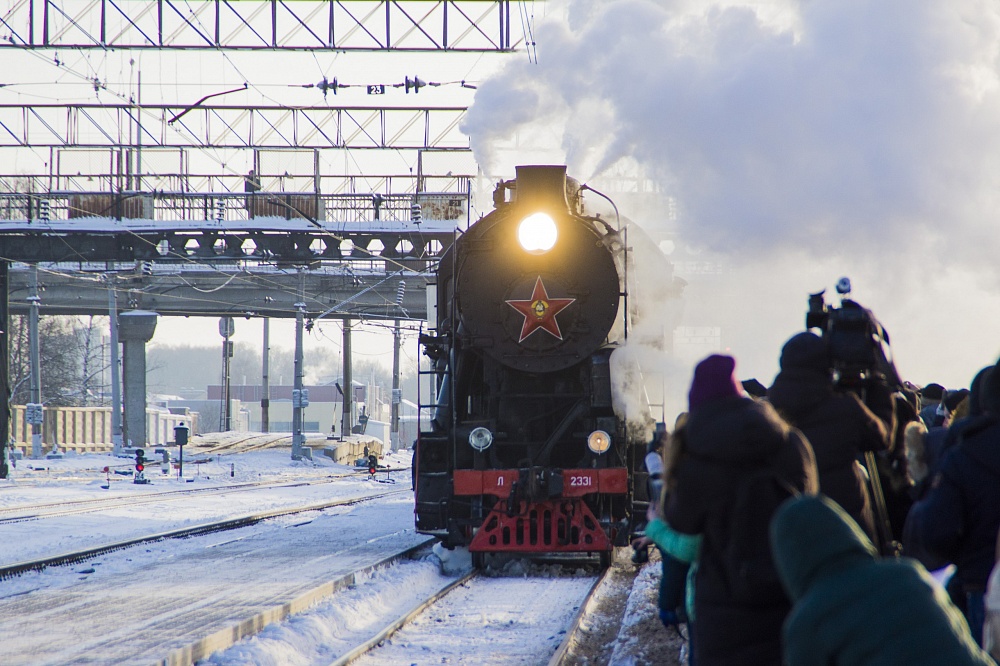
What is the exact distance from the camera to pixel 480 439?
1043cm

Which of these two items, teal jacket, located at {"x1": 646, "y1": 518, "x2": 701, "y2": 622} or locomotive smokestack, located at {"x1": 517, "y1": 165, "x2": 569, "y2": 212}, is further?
locomotive smokestack, located at {"x1": 517, "y1": 165, "x2": 569, "y2": 212}

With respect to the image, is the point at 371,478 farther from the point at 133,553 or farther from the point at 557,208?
the point at 557,208

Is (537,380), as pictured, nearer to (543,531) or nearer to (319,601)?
(543,531)

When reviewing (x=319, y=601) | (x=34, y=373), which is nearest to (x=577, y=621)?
(x=319, y=601)

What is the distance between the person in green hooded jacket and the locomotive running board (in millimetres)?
7899

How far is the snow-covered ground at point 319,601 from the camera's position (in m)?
7.26

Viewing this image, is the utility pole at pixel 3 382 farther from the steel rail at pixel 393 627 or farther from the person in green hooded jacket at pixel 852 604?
the person in green hooded jacket at pixel 852 604

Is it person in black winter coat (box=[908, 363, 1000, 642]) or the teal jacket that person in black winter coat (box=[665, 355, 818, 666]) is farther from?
person in black winter coat (box=[908, 363, 1000, 642])

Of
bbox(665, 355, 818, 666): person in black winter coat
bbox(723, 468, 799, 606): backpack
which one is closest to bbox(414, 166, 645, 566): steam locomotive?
bbox(665, 355, 818, 666): person in black winter coat

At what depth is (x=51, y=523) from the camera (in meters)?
16.3

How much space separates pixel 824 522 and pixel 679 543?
1.96 metres

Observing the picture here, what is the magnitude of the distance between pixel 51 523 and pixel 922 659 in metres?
16.2

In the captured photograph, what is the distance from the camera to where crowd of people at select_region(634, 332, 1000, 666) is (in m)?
2.22

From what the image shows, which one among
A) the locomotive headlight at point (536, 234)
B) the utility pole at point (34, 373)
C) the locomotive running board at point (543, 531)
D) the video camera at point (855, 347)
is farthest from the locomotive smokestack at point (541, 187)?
the utility pole at point (34, 373)
